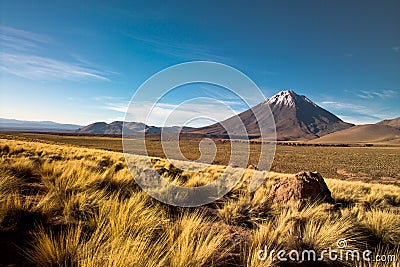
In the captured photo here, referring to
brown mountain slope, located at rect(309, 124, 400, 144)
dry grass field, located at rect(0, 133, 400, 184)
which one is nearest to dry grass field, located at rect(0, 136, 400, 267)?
dry grass field, located at rect(0, 133, 400, 184)

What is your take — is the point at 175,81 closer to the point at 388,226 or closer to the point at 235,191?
the point at 235,191

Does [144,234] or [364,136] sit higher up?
[364,136]

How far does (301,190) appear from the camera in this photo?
669 centimetres

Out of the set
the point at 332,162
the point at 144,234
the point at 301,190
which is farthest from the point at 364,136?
the point at 144,234

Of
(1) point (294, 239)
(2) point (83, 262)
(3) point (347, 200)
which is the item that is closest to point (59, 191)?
(2) point (83, 262)

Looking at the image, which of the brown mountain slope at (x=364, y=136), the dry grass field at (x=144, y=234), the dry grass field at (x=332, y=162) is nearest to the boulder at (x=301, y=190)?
the dry grass field at (x=144, y=234)

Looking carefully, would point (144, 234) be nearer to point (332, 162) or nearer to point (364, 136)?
point (332, 162)

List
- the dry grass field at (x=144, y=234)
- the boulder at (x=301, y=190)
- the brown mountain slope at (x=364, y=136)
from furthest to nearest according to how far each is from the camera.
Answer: the brown mountain slope at (x=364, y=136)
the boulder at (x=301, y=190)
the dry grass field at (x=144, y=234)

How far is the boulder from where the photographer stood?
6688mm

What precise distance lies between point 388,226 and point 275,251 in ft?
10.1

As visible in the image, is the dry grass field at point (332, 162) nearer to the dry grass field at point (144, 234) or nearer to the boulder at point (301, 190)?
the boulder at point (301, 190)

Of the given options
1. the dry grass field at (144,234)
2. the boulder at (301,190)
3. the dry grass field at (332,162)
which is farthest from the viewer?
the dry grass field at (332,162)

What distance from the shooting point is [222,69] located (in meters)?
6.79

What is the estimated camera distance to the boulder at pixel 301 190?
669cm
